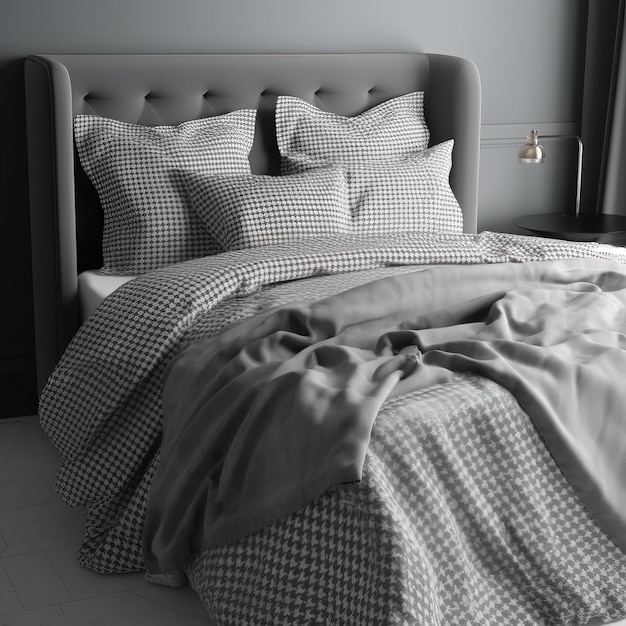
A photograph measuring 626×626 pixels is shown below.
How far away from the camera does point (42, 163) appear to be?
9.74ft

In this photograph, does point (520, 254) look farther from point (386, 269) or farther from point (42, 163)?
point (42, 163)

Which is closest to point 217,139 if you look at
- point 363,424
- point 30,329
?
point 30,329

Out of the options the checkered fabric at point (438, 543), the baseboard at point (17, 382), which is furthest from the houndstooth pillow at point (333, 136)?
the checkered fabric at point (438, 543)

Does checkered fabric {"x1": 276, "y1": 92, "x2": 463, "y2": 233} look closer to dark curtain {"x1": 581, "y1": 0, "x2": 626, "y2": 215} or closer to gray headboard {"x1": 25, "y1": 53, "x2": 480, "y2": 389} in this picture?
gray headboard {"x1": 25, "y1": 53, "x2": 480, "y2": 389}

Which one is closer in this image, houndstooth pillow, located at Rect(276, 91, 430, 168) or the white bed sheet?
the white bed sheet

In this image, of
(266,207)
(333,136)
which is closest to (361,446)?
(266,207)

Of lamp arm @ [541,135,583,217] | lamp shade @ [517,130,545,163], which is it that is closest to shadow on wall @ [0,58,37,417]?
lamp shade @ [517,130,545,163]

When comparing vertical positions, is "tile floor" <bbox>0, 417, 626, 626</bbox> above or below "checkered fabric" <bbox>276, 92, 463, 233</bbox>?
below

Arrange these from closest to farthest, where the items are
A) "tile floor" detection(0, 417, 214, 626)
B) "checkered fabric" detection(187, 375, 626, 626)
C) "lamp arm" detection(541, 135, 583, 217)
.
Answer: "checkered fabric" detection(187, 375, 626, 626)
"tile floor" detection(0, 417, 214, 626)
"lamp arm" detection(541, 135, 583, 217)

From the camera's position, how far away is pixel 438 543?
160cm

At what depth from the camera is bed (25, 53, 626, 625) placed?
1635mm

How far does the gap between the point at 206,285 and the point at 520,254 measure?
0.97 metres

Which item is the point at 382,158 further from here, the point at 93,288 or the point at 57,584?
the point at 57,584

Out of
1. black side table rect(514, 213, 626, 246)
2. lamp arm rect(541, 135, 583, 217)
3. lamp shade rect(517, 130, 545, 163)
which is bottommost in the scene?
black side table rect(514, 213, 626, 246)
